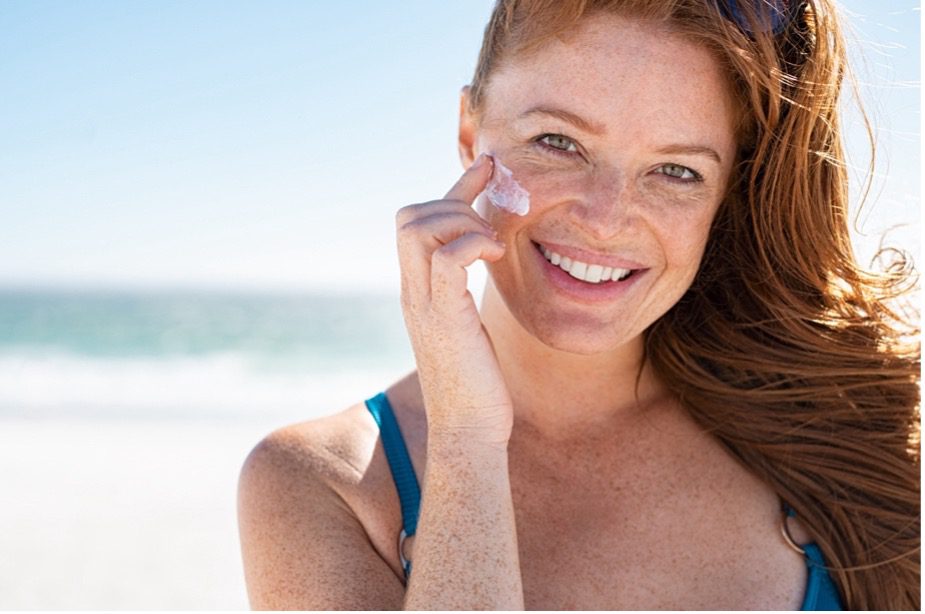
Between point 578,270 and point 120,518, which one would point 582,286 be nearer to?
point 578,270

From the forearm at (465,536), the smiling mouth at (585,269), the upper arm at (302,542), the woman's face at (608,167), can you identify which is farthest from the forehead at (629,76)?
the upper arm at (302,542)

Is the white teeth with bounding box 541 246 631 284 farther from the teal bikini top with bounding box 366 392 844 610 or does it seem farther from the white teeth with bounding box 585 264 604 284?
the teal bikini top with bounding box 366 392 844 610

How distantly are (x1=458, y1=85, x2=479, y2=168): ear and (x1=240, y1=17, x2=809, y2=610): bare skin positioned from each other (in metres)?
0.01

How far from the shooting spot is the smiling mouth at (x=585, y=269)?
2.42m

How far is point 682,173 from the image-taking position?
2416 millimetres

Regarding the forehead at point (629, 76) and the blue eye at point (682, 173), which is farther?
the blue eye at point (682, 173)

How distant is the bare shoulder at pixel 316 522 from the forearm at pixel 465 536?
0.20 metres

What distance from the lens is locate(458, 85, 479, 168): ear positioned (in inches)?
106

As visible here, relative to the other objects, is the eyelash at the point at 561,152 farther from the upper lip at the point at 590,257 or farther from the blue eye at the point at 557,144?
the upper lip at the point at 590,257

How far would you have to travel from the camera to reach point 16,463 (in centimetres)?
1094

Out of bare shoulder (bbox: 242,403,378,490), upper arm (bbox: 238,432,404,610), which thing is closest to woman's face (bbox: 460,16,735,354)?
bare shoulder (bbox: 242,403,378,490)

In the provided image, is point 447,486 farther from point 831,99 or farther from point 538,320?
point 831,99

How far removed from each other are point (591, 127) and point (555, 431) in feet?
3.10

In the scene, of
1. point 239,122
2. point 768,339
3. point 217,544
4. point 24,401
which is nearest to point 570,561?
point 768,339
